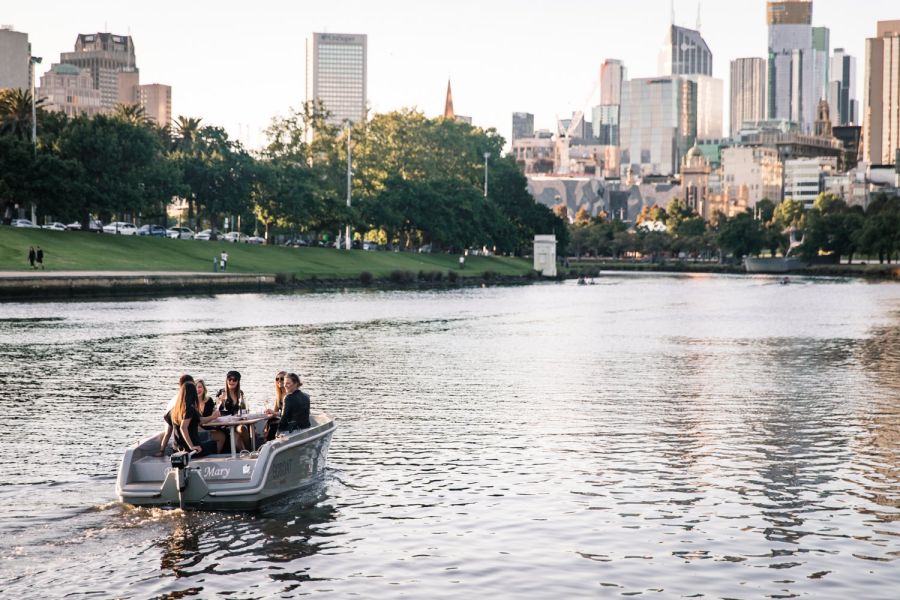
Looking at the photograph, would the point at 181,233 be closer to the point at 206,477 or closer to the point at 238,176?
the point at 238,176

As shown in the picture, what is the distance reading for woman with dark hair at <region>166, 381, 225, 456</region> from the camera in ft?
73.6

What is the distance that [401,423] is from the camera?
33938mm

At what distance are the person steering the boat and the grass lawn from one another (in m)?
78.7

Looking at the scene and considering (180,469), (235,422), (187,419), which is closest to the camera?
(180,469)

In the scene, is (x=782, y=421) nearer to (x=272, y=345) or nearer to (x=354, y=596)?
(x=354, y=596)

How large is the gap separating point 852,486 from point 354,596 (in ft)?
39.5

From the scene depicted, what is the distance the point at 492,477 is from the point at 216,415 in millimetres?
5968

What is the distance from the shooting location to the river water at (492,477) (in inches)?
728

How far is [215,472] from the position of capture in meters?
22.0

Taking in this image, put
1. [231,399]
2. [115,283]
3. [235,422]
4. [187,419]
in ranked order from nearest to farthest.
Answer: [187,419], [235,422], [231,399], [115,283]

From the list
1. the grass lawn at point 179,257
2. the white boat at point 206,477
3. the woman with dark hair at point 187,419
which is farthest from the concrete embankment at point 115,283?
the white boat at point 206,477

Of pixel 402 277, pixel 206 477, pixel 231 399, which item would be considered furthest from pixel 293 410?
pixel 402 277

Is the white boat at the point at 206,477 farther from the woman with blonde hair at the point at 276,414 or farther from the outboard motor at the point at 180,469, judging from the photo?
the woman with blonde hair at the point at 276,414

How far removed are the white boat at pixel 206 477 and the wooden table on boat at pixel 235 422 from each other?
0.42 metres
